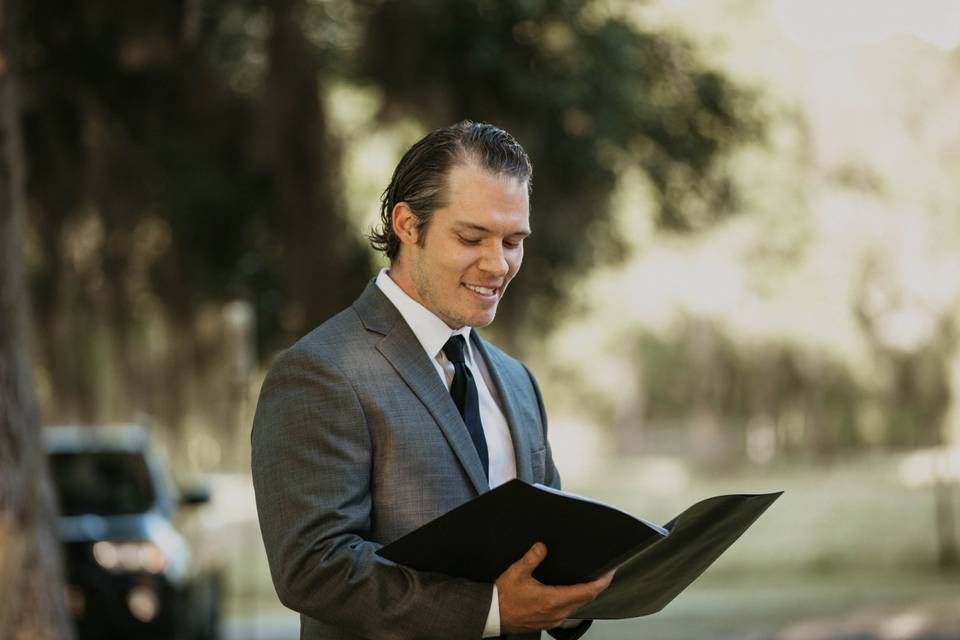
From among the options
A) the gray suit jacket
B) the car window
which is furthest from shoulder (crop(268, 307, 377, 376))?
the car window

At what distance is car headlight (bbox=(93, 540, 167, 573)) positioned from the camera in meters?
9.82

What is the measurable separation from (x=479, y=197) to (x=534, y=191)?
995 cm

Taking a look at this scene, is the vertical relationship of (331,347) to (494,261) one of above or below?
below

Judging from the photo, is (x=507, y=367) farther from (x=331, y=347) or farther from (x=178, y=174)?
(x=178, y=174)

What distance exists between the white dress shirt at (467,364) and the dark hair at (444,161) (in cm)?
14

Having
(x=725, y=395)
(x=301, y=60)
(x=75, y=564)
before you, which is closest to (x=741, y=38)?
(x=301, y=60)

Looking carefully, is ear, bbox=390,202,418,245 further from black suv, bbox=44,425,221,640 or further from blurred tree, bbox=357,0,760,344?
blurred tree, bbox=357,0,760,344

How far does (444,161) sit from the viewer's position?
264cm

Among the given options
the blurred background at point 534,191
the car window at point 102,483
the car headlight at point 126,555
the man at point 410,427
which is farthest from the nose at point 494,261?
the car window at point 102,483

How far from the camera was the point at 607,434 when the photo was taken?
172 ft

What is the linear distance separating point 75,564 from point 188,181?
4.82 m

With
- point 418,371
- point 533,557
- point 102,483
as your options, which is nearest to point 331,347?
point 418,371

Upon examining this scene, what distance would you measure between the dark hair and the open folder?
55 centimetres

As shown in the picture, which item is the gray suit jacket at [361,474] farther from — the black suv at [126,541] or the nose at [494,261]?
the black suv at [126,541]
